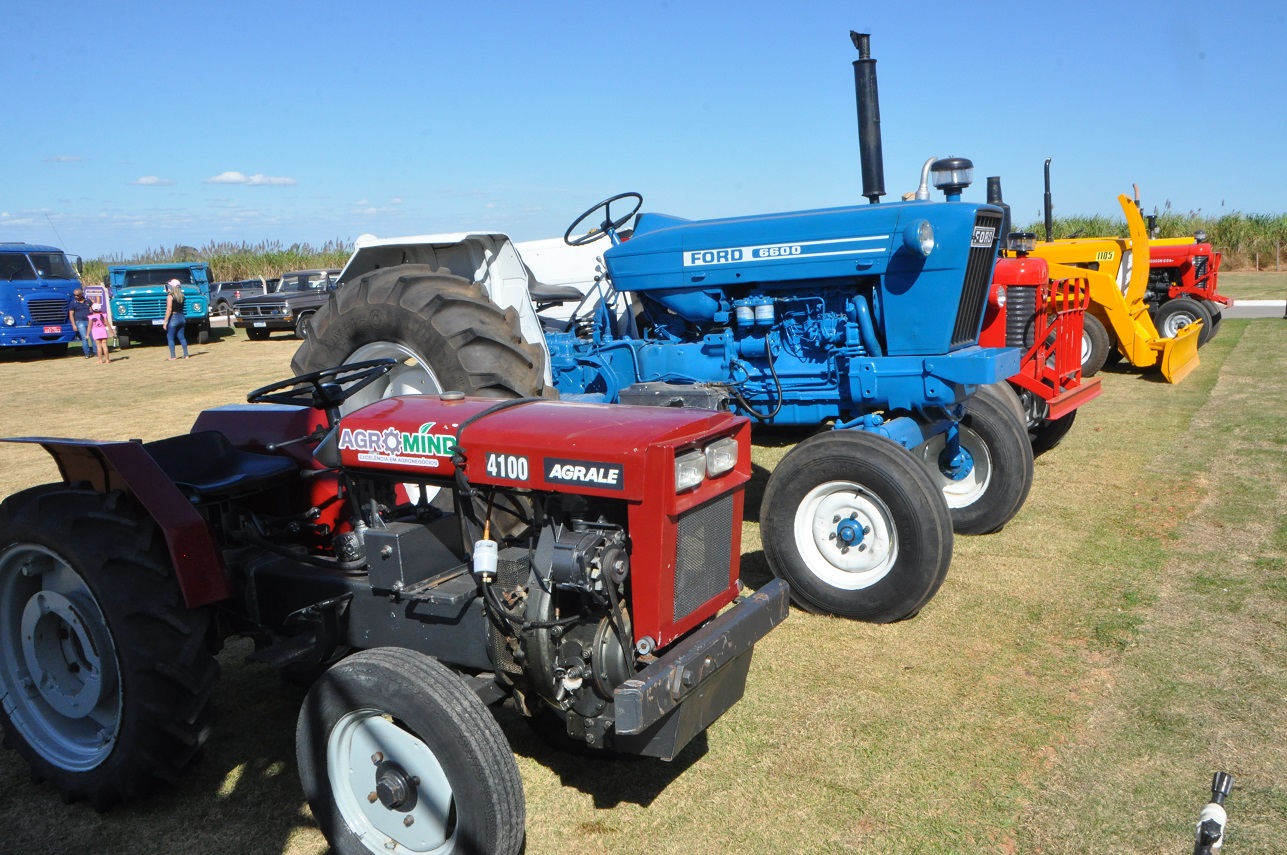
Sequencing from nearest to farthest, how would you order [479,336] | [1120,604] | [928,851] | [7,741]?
1. [928,851]
2. [7,741]
3. [1120,604]
4. [479,336]

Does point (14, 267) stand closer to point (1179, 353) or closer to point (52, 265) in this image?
point (52, 265)

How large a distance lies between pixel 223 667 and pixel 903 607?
290 centimetres

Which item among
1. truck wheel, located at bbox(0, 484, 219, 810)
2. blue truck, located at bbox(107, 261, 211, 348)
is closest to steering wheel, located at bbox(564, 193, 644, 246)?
truck wheel, located at bbox(0, 484, 219, 810)

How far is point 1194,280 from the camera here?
12797 mm

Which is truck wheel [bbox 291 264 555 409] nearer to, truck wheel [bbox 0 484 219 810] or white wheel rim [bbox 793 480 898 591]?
white wheel rim [bbox 793 480 898 591]

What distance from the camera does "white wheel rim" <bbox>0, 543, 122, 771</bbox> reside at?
3.05 meters

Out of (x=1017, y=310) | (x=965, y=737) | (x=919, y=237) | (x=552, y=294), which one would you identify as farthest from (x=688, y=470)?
(x=1017, y=310)

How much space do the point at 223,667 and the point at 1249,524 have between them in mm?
5333

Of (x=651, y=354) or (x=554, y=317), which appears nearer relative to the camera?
(x=651, y=354)

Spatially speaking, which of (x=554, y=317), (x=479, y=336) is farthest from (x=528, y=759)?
(x=554, y=317)

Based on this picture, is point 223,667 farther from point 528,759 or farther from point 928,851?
point 928,851

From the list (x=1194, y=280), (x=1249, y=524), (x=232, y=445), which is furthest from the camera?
(x=1194, y=280)

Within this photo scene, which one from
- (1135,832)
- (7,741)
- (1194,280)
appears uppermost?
(1194,280)

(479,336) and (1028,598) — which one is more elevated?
(479,336)
